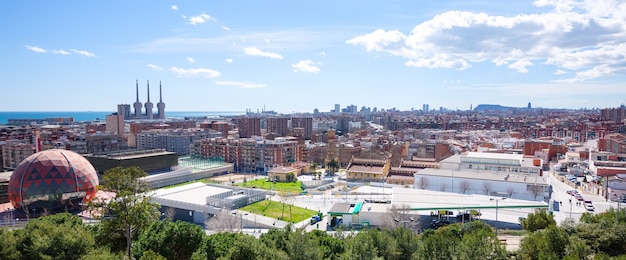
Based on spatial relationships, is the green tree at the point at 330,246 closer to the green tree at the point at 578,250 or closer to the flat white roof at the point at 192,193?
the green tree at the point at 578,250

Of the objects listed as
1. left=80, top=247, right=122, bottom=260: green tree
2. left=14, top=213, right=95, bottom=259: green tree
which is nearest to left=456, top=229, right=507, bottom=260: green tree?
left=80, top=247, right=122, bottom=260: green tree

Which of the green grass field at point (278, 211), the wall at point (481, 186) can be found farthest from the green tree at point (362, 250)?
the wall at point (481, 186)

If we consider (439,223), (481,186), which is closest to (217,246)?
(439,223)

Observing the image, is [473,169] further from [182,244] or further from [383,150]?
[182,244]

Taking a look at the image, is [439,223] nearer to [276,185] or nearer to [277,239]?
[277,239]

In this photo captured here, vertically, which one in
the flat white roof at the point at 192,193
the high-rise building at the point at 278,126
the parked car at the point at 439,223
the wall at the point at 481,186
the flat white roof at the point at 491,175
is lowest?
the parked car at the point at 439,223

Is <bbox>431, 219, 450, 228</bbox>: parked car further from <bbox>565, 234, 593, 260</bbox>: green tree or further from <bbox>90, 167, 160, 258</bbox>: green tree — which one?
<bbox>90, 167, 160, 258</bbox>: green tree

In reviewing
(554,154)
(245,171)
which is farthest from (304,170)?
(554,154)
